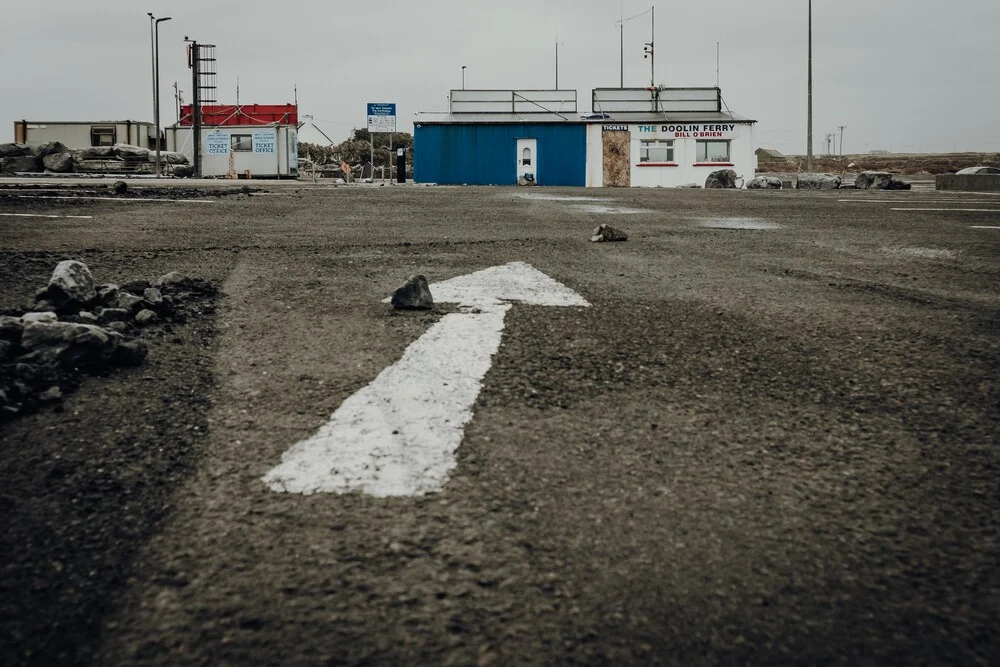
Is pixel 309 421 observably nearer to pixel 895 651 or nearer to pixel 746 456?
→ pixel 746 456

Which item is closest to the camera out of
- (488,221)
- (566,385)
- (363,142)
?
(566,385)

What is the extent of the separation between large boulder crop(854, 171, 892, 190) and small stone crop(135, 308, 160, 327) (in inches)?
1129

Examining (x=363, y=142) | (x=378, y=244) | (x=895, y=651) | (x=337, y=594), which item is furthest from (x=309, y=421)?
(x=363, y=142)

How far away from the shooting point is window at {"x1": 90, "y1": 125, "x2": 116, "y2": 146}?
49.5 m

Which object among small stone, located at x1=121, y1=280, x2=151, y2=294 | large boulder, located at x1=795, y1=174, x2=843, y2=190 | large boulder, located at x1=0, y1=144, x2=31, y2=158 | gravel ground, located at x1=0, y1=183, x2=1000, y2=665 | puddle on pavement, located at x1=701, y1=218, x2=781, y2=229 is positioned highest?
large boulder, located at x1=0, y1=144, x2=31, y2=158

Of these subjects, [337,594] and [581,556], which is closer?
[337,594]

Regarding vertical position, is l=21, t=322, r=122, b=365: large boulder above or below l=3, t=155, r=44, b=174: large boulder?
below

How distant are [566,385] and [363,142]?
91839mm

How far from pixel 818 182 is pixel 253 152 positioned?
26.4 m

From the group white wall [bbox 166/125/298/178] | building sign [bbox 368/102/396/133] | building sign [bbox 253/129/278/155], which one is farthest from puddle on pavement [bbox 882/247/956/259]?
building sign [bbox 368/102/396/133]

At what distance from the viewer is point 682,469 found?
6.40 feet

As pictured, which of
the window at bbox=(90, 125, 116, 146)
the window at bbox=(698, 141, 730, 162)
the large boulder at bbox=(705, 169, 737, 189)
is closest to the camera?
the large boulder at bbox=(705, 169, 737, 189)

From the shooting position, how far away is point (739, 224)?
841 centimetres

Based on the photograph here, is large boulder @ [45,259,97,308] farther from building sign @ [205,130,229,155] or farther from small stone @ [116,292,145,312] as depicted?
building sign @ [205,130,229,155]
